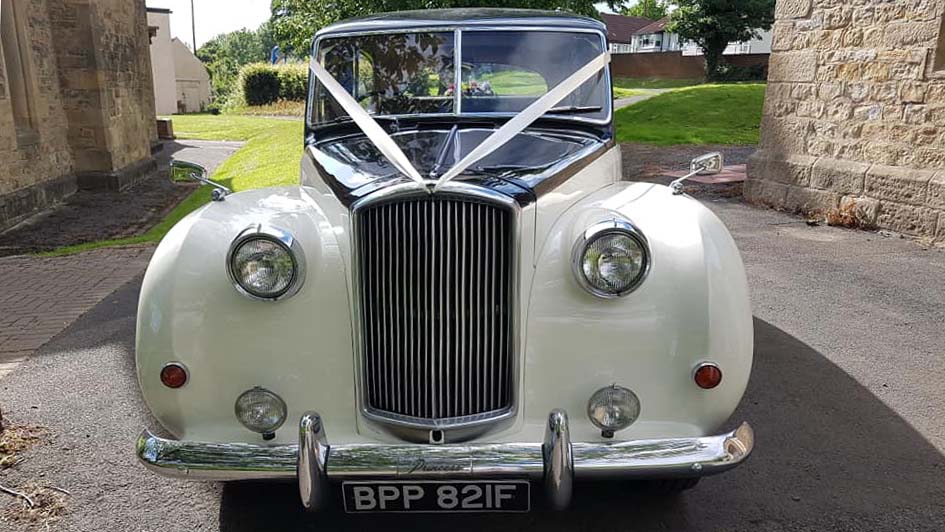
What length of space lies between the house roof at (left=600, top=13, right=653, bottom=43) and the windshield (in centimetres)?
6147

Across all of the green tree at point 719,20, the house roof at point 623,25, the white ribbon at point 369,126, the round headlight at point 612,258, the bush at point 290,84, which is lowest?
the round headlight at point 612,258

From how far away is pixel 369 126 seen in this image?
3.20m

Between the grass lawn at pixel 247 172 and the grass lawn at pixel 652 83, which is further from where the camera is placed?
the grass lawn at pixel 652 83

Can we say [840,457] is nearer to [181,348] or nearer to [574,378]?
[574,378]

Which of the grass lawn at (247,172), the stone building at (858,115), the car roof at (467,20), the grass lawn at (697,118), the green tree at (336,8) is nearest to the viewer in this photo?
the car roof at (467,20)

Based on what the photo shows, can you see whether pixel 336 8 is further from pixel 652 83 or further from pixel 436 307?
pixel 652 83

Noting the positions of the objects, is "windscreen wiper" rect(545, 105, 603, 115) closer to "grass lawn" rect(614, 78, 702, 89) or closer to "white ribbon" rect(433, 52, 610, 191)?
"white ribbon" rect(433, 52, 610, 191)

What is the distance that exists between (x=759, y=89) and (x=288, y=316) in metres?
21.1

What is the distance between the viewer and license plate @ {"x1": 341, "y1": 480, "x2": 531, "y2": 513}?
230 centimetres

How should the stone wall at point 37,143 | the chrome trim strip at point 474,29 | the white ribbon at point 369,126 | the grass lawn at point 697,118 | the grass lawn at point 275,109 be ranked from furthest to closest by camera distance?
the grass lawn at point 275,109 < the grass lawn at point 697,118 < the stone wall at point 37,143 < the chrome trim strip at point 474,29 < the white ribbon at point 369,126

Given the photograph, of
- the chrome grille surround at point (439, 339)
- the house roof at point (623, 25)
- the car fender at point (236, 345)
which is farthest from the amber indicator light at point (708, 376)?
the house roof at point (623, 25)

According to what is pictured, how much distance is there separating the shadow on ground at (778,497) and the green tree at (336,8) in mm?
10407

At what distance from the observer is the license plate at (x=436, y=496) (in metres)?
2.30

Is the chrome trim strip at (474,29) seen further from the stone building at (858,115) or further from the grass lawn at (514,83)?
the stone building at (858,115)
